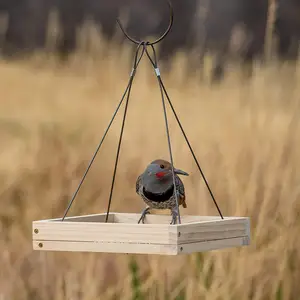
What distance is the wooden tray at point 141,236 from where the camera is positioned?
1592 millimetres

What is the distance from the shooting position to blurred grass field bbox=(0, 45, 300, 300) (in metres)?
2.33

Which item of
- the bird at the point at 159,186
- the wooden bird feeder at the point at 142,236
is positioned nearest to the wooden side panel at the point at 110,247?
the wooden bird feeder at the point at 142,236

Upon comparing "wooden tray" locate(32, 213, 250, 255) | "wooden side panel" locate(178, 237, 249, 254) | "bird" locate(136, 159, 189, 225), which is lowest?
"wooden side panel" locate(178, 237, 249, 254)

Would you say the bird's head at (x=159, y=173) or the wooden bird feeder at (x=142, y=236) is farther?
the bird's head at (x=159, y=173)

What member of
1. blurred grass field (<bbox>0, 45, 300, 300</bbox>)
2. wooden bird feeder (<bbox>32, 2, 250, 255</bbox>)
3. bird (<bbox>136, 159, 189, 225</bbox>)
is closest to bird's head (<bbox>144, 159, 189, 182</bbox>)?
bird (<bbox>136, 159, 189, 225</bbox>)

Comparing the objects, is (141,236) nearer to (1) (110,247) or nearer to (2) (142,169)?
(1) (110,247)

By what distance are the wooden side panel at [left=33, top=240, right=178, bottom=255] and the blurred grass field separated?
0.42 metres

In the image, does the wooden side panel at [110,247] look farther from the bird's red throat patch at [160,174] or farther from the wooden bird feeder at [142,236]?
the bird's red throat patch at [160,174]

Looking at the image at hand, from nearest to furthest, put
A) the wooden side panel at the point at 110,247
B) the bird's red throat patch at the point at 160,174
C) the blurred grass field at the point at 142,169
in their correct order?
the wooden side panel at the point at 110,247 → the bird's red throat patch at the point at 160,174 → the blurred grass field at the point at 142,169

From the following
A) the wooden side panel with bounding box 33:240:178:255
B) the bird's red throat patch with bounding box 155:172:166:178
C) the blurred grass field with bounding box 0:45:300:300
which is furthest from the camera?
the blurred grass field with bounding box 0:45:300:300

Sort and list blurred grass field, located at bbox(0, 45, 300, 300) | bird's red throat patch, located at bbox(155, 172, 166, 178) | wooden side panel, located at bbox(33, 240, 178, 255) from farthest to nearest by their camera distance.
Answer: blurred grass field, located at bbox(0, 45, 300, 300) → bird's red throat patch, located at bbox(155, 172, 166, 178) → wooden side panel, located at bbox(33, 240, 178, 255)

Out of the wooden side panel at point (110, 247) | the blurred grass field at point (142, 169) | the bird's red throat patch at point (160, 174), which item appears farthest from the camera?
the blurred grass field at point (142, 169)

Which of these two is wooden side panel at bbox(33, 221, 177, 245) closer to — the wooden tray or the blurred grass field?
the wooden tray

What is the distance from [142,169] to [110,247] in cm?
158
